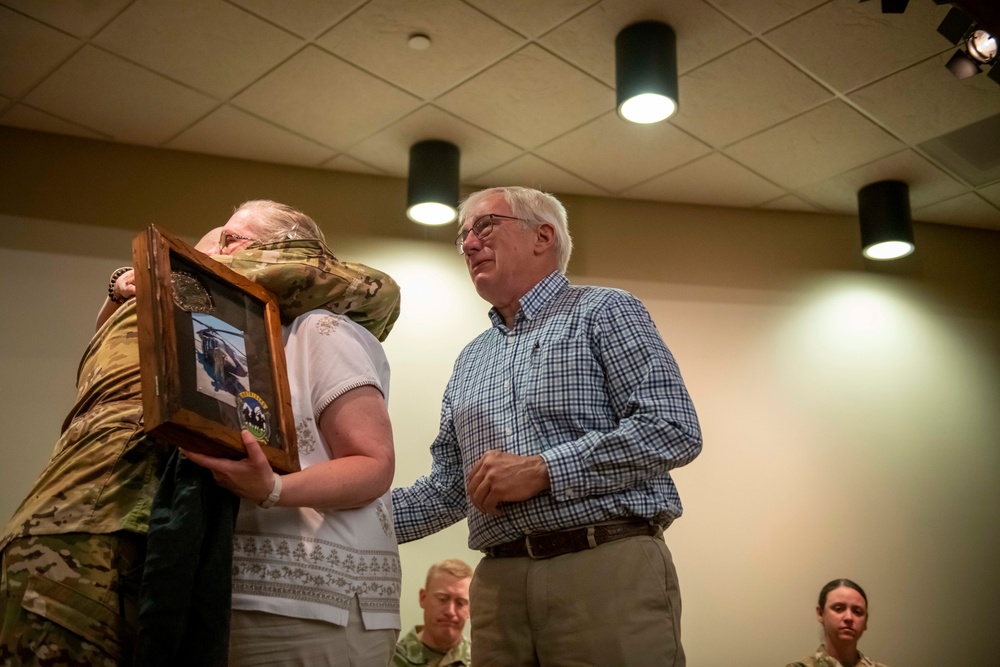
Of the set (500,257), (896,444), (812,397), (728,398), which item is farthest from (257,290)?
(896,444)

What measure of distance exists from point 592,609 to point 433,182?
9.62 ft

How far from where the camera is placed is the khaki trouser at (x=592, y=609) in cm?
168

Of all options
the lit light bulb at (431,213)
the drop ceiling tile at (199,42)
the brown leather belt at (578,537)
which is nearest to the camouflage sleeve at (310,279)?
the brown leather belt at (578,537)

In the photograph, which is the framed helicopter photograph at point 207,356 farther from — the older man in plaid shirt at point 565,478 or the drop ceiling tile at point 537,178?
the drop ceiling tile at point 537,178

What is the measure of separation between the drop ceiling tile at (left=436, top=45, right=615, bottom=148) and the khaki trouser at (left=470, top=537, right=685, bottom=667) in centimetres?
253

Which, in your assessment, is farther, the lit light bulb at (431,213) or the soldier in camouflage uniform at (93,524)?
the lit light bulb at (431,213)

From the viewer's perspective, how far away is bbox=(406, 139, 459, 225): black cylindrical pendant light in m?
4.31

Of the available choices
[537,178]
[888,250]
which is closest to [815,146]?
[888,250]

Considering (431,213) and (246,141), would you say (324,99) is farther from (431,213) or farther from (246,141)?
(431,213)

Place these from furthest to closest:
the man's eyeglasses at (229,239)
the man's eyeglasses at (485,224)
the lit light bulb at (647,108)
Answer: the lit light bulb at (647,108), the man's eyeglasses at (485,224), the man's eyeglasses at (229,239)

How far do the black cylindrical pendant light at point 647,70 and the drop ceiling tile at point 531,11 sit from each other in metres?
0.24

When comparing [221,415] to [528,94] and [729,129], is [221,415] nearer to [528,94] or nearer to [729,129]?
[528,94]

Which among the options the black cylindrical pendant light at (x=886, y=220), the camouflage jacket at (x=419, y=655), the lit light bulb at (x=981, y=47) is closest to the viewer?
the lit light bulb at (x=981, y=47)

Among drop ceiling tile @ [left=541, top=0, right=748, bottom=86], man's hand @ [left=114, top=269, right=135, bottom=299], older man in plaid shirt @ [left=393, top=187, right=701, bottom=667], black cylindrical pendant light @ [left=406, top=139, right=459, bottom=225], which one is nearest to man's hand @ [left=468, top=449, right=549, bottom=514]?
older man in plaid shirt @ [left=393, top=187, right=701, bottom=667]
